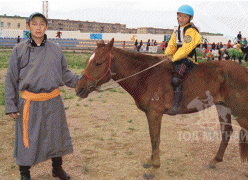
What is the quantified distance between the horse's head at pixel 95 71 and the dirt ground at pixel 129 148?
1.52m

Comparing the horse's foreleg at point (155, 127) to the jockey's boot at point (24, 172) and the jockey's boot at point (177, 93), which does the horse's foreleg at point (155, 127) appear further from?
the jockey's boot at point (24, 172)

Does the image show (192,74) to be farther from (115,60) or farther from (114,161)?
(114,161)

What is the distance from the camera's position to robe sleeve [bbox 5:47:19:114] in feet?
9.37

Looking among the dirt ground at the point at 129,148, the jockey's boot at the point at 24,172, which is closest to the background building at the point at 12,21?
the dirt ground at the point at 129,148

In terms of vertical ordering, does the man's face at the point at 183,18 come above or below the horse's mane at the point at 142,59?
above

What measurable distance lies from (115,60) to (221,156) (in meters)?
2.66

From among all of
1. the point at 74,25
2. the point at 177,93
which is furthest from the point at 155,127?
the point at 74,25

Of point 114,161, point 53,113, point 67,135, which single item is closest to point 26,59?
point 53,113

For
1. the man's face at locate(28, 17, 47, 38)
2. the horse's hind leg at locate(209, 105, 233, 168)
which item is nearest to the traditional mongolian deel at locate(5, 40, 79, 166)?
the man's face at locate(28, 17, 47, 38)

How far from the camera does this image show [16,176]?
11.7 ft

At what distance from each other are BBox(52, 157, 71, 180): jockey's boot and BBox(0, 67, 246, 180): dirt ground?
0.16 metres

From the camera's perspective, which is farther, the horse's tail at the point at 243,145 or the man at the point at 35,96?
the horse's tail at the point at 243,145

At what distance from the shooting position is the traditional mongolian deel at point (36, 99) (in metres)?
2.88

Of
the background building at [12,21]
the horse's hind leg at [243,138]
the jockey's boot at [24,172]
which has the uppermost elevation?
the background building at [12,21]
